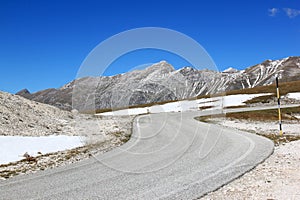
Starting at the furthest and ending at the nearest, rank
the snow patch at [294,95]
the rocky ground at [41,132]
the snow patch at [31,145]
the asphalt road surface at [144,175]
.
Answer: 1. the snow patch at [294,95]
2. the snow patch at [31,145]
3. the rocky ground at [41,132]
4. the asphalt road surface at [144,175]

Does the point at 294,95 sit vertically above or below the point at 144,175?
above

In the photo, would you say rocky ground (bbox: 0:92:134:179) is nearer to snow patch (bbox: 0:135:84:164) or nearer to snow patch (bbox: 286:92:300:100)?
snow patch (bbox: 0:135:84:164)

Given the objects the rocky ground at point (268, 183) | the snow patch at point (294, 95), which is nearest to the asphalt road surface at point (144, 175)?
the rocky ground at point (268, 183)

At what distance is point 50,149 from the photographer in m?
20.6

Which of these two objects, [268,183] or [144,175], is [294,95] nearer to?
[268,183]

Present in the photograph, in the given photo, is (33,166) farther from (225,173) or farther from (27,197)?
(225,173)

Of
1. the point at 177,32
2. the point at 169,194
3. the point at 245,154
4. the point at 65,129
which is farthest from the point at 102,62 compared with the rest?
the point at 65,129

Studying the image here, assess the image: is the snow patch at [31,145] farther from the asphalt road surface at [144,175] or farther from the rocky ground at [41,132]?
the asphalt road surface at [144,175]

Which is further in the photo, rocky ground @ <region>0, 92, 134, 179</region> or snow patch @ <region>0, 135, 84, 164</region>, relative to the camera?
snow patch @ <region>0, 135, 84, 164</region>

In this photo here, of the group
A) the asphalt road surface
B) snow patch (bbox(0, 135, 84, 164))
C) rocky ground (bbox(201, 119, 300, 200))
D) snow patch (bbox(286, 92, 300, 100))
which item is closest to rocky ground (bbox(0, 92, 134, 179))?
snow patch (bbox(0, 135, 84, 164))

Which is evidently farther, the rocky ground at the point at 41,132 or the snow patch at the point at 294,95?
the snow patch at the point at 294,95

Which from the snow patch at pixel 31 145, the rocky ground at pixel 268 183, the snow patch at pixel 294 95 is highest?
the snow patch at pixel 294 95

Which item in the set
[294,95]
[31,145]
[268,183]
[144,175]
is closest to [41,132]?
[31,145]

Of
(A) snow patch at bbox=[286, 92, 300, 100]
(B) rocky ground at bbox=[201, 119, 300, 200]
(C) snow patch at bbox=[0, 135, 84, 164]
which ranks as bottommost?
(B) rocky ground at bbox=[201, 119, 300, 200]
